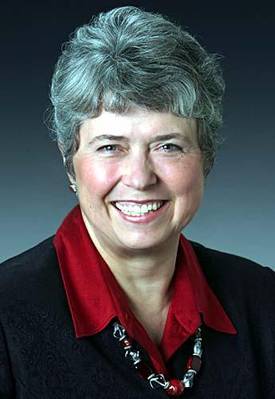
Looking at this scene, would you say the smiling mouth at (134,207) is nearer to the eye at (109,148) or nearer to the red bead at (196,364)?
the eye at (109,148)

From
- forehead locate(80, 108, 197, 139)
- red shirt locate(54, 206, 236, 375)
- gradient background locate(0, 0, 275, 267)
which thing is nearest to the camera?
forehead locate(80, 108, 197, 139)

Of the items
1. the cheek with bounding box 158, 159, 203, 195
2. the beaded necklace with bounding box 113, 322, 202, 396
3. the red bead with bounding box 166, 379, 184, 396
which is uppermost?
the cheek with bounding box 158, 159, 203, 195

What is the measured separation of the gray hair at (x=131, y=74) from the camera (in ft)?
5.95

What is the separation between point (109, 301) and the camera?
1922 mm

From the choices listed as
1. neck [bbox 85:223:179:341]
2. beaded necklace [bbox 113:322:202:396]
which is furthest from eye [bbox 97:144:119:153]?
beaded necklace [bbox 113:322:202:396]

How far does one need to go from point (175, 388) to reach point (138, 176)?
1.34 ft

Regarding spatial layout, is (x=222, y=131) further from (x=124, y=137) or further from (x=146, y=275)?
(x=124, y=137)

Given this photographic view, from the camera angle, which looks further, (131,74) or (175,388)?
(175,388)

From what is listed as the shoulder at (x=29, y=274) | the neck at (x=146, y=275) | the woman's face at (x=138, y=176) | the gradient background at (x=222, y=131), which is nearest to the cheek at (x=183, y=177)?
the woman's face at (x=138, y=176)

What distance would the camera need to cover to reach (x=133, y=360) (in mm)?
1888

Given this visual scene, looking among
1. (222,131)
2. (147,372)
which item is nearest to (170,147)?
(147,372)

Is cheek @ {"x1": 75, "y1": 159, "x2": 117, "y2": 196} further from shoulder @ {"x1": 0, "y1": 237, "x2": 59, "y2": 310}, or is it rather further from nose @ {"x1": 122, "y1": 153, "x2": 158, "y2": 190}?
shoulder @ {"x1": 0, "y1": 237, "x2": 59, "y2": 310}

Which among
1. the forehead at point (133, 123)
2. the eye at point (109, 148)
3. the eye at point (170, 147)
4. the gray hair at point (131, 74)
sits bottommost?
the eye at point (170, 147)

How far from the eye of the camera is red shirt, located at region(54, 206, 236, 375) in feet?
6.25
